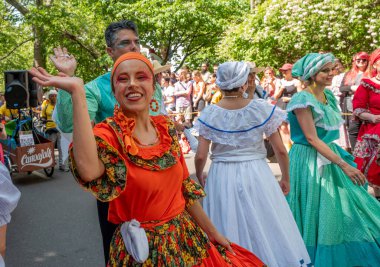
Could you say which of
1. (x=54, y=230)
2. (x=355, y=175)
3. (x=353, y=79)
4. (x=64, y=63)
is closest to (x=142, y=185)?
(x=64, y=63)

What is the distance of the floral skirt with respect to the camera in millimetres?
2006

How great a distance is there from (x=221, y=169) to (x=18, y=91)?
661 cm

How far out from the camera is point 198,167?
372 cm

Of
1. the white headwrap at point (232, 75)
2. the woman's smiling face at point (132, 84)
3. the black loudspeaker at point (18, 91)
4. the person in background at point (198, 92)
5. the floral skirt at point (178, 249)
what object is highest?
the woman's smiling face at point (132, 84)

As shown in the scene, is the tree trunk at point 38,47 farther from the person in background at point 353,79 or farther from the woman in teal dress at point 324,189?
the woman in teal dress at point 324,189

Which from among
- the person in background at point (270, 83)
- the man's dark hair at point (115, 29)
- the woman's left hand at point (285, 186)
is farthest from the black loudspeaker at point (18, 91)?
the woman's left hand at point (285, 186)

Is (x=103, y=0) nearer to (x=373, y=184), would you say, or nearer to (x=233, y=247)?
(x=373, y=184)

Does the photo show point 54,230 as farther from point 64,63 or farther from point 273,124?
point 64,63

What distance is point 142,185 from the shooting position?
1.99 metres

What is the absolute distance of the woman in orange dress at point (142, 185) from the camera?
1.91 meters

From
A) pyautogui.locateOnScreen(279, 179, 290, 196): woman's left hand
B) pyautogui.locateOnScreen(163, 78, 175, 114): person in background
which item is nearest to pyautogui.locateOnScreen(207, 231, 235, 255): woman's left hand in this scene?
pyautogui.locateOnScreen(279, 179, 290, 196): woman's left hand

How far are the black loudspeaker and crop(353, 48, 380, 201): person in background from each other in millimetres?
6074

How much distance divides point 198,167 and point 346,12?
11185mm

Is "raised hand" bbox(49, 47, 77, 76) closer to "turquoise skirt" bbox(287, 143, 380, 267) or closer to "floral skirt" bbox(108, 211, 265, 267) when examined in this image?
"floral skirt" bbox(108, 211, 265, 267)
